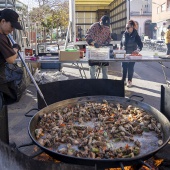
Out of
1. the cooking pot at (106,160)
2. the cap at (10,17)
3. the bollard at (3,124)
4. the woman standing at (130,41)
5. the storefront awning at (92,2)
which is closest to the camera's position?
the cooking pot at (106,160)

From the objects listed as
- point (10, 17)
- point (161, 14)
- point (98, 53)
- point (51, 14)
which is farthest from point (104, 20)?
point (161, 14)

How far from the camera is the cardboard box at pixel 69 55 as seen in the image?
5.61m

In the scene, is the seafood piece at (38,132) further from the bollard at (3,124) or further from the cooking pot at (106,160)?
the bollard at (3,124)

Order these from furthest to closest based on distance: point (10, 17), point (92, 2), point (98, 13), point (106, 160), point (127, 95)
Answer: point (98, 13) → point (92, 2) → point (127, 95) → point (10, 17) → point (106, 160)

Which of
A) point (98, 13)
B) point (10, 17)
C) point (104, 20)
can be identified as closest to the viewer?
point (10, 17)

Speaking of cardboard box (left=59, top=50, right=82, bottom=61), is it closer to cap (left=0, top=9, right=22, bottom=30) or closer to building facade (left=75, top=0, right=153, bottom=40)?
cap (left=0, top=9, right=22, bottom=30)

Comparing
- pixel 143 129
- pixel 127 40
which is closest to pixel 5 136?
pixel 143 129

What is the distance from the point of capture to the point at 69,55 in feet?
18.5

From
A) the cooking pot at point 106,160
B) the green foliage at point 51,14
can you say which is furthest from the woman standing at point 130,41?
the green foliage at point 51,14

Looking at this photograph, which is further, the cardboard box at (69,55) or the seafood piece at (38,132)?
the cardboard box at (69,55)

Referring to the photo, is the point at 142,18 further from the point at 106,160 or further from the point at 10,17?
the point at 106,160

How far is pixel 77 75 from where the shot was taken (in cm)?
996

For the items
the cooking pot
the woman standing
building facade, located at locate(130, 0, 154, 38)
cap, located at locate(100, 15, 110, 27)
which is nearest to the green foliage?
the woman standing

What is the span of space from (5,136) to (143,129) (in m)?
1.67
